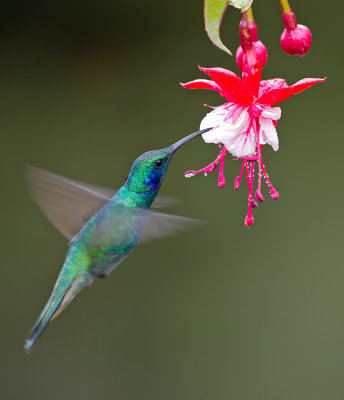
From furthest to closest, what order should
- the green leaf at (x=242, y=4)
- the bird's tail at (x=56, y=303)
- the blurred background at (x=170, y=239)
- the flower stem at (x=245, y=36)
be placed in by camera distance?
the blurred background at (x=170, y=239), the bird's tail at (x=56, y=303), the flower stem at (x=245, y=36), the green leaf at (x=242, y=4)

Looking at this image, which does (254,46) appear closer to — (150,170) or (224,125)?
(224,125)

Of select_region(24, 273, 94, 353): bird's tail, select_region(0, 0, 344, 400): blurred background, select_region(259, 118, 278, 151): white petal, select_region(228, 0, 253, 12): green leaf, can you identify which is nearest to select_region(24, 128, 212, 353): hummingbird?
select_region(24, 273, 94, 353): bird's tail

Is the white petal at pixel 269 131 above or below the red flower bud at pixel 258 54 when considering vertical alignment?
below

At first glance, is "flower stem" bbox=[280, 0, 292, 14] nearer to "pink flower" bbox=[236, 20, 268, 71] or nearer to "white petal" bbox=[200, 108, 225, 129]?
"pink flower" bbox=[236, 20, 268, 71]

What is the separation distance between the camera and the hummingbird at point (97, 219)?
1.01 meters

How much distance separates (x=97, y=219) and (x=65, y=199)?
3.1 inches

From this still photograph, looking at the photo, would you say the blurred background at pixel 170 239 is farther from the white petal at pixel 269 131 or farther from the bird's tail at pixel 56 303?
the white petal at pixel 269 131

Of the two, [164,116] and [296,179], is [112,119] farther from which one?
[296,179]

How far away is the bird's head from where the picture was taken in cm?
99

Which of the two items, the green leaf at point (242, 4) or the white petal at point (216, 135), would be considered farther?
the white petal at point (216, 135)

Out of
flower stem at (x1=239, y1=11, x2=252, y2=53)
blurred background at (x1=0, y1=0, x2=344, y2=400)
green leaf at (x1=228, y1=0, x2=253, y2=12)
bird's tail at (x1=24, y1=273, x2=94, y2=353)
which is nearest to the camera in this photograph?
green leaf at (x1=228, y1=0, x2=253, y2=12)

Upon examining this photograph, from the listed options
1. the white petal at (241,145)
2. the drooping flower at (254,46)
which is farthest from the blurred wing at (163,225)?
the drooping flower at (254,46)

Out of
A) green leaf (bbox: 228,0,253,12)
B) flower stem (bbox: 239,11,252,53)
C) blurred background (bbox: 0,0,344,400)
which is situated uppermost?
green leaf (bbox: 228,0,253,12)

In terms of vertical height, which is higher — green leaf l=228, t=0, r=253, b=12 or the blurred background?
green leaf l=228, t=0, r=253, b=12
